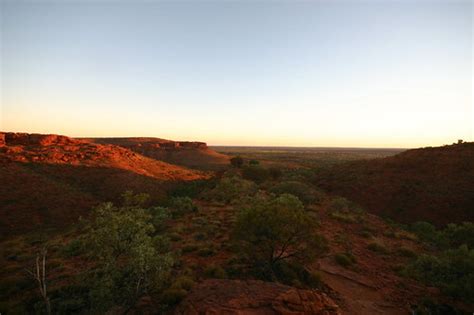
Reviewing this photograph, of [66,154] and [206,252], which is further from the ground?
[66,154]

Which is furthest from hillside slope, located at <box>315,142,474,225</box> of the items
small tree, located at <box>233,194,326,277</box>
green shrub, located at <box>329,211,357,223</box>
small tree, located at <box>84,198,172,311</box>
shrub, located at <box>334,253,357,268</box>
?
small tree, located at <box>84,198,172,311</box>

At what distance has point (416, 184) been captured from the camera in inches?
958

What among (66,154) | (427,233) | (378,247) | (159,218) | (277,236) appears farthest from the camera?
(66,154)

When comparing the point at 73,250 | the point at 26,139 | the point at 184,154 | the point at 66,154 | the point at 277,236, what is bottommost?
the point at 73,250

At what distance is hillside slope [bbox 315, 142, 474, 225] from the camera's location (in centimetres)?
2014

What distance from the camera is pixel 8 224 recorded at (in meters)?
18.2

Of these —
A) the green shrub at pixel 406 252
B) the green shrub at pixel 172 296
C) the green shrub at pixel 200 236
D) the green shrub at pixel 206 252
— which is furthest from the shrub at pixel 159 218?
the green shrub at pixel 406 252

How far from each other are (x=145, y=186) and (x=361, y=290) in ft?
81.9

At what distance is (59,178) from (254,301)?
27713 millimetres

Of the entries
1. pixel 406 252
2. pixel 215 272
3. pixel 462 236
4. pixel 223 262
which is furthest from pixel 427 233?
pixel 215 272

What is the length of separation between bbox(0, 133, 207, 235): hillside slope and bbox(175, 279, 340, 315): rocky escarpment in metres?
17.8

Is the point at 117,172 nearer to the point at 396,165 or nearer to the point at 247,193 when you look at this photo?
the point at 247,193

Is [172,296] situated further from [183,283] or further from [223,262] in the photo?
[223,262]

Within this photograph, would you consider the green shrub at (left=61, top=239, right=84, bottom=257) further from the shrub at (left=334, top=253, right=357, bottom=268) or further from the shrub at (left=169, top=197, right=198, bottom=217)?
the shrub at (left=334, top=253, right=357, bottom=268)
